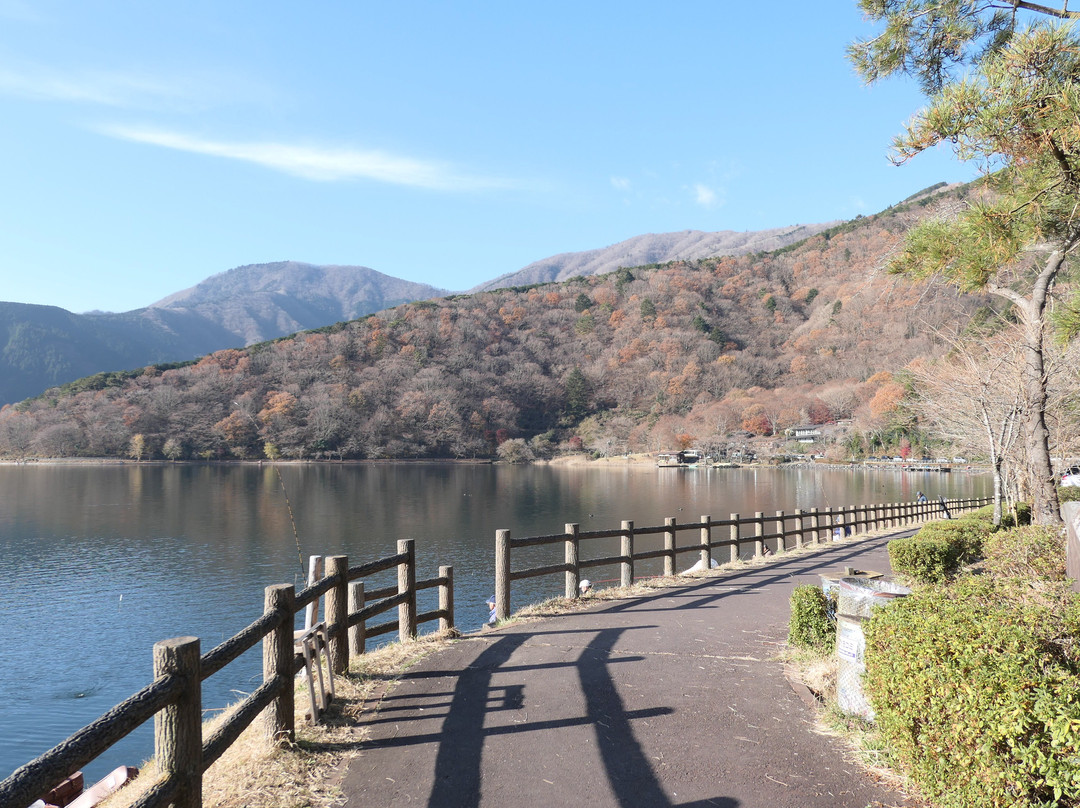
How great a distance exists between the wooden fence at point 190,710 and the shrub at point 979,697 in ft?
11.1

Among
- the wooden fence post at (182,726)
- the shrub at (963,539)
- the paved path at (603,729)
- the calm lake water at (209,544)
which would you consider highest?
the wooden fence post at (182,726)

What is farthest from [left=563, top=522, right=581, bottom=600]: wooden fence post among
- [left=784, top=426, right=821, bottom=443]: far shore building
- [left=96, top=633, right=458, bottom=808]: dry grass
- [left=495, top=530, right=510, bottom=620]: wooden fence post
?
[left=784, top=426, right=821, bottom=443]: far shore building

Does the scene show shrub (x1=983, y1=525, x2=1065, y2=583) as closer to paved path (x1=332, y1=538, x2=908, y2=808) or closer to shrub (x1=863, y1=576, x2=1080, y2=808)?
paved path (x1=332, y1=538, x2=908, y2=808)

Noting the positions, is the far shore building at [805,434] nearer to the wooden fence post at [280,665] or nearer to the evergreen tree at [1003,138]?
the evergreen tree at [1003,138]

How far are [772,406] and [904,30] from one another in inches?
4223

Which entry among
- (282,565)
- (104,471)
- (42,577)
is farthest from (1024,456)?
→ (104,471)

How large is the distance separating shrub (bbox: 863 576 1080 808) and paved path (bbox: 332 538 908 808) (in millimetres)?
633

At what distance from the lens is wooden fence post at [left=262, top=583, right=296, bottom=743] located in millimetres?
4531

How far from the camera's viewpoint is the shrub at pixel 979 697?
265cm

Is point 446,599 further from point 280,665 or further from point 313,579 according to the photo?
point 280,665

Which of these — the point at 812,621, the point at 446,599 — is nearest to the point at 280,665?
the point at 446,599

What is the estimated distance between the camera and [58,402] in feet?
308

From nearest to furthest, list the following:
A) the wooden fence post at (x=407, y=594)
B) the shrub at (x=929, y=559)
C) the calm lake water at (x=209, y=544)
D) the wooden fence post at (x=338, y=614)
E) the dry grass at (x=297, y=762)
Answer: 1. the dry grass at (x=297, y=762)
2. the wooden fence post at (x=338, y=614)
3. the wooden fence post at (x=407, y=594)
4. the shrub at (x=929, y=559)
5. the calm lake water at (x=209, y=544)

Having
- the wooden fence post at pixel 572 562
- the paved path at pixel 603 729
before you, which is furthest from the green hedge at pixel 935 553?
the wooden fence post at pixel 572 562
